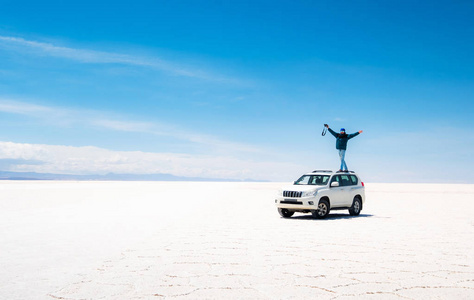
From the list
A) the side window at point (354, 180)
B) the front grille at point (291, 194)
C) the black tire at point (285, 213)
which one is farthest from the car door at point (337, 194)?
the black tire at point (285, 213)

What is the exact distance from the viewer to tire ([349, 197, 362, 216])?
1981 cm

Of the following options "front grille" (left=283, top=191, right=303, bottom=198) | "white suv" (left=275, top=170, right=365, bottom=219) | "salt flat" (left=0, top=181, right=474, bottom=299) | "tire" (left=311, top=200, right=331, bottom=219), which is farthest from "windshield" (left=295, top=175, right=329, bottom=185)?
"salt flat" (left=0, top=181, right=474, bottom=299)

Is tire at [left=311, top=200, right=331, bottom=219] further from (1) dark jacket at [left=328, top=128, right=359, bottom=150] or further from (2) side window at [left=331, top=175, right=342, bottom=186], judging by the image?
(1) dark jacket at [left=328, top=128, right=359, bottom=150]

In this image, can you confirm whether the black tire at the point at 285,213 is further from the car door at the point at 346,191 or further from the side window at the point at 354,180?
the side window at the point at 354,180

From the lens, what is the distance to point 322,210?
18.3 metres

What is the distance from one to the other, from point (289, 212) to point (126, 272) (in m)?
11.6

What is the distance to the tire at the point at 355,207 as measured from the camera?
1981 cm

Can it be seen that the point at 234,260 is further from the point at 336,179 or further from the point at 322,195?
the point at 336,179

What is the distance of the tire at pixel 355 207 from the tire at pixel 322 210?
1741 mm

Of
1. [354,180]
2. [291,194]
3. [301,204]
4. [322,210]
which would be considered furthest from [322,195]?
[354,180]

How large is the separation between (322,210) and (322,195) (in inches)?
21.5

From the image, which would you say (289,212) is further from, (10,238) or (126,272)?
(126,272)

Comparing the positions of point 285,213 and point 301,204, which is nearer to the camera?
point 301,204

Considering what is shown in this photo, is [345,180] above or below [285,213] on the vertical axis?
above
